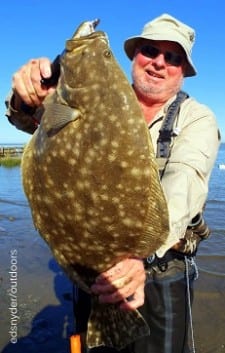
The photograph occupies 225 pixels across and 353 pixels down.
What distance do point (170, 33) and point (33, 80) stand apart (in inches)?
76.8

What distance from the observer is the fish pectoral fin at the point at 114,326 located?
112 inches

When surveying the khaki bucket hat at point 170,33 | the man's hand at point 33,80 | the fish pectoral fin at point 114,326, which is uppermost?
the khaki bucket hat at point 170,33

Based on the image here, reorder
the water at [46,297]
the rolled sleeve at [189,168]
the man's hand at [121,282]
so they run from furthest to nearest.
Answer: the water at [46,297] < the rolled sleeve at [189,168] < the man's hand at [121,282]

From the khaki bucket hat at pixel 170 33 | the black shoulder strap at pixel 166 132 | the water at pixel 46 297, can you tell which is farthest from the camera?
the water at pixel 46 297

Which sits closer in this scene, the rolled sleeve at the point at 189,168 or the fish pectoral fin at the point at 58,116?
the fish pectoral fin at the point at 58,116

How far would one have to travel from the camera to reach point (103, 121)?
230cm

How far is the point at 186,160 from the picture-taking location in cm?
310

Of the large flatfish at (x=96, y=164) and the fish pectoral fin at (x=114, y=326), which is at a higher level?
the large flatfish at (x=96, y=164)

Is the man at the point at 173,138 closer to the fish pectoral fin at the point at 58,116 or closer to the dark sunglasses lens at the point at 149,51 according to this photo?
the dark sunglasses lens at the point at 149,51

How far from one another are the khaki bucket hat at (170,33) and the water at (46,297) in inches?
184

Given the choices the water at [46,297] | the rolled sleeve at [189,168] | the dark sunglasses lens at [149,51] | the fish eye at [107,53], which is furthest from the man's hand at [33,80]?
the water at [46,297]

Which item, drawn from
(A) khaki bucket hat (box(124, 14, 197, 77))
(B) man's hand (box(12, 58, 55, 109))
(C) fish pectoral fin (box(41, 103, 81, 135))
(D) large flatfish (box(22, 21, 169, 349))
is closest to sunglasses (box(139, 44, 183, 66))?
(A) khaki bucket hat (box(124, 14, 197, 77))

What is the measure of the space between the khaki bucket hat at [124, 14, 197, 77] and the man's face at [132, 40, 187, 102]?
0.10 metres

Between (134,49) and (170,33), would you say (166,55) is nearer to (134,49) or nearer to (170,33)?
(170,33)
